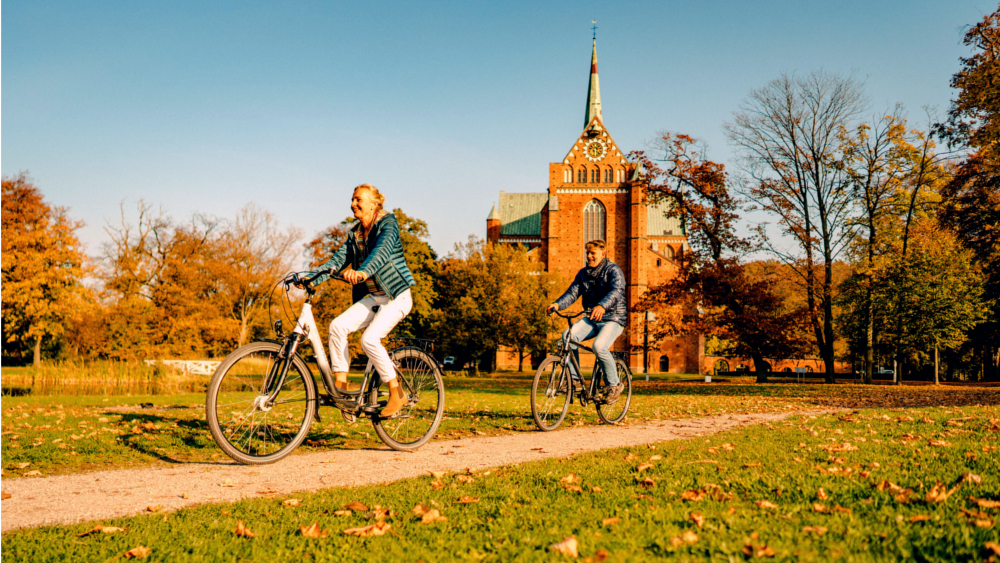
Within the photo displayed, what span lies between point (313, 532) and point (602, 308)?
4516 mm

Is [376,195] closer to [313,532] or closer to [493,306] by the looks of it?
[313,532]

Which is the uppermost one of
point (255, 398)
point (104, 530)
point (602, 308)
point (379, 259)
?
point (379, 259)

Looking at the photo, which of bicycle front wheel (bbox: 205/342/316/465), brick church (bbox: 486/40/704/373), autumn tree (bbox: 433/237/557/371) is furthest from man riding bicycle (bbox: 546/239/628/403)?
brick church (bbox: 486/40/704/373)

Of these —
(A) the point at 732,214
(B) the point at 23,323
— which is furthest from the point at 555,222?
(B) the point at 23,323

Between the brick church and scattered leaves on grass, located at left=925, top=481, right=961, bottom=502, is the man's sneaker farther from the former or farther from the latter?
the brick church

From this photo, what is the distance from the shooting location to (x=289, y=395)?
463 cm

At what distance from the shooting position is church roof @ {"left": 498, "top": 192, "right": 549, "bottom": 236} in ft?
205

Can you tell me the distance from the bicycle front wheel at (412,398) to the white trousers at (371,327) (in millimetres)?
228

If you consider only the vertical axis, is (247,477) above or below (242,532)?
below

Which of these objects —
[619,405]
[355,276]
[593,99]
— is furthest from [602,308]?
[593,99]

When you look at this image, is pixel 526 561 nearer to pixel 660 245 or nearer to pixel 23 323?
pixel 23 323

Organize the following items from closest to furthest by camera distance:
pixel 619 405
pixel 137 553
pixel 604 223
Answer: pixel 137 553 < pixel 619 405 < pixel 604 223

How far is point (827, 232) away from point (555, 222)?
92.9ft

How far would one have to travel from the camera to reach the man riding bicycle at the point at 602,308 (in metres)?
6.74
